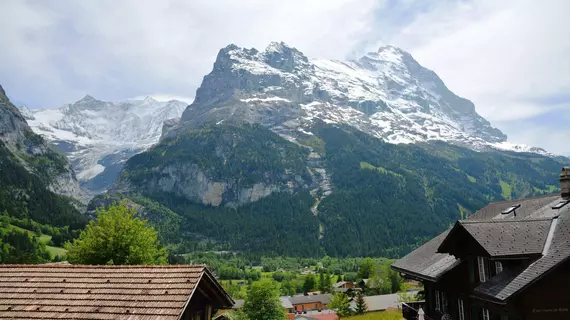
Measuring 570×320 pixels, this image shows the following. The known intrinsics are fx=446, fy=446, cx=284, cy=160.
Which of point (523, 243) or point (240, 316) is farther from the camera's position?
point (240, 316)

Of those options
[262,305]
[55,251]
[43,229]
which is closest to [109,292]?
[262,305]

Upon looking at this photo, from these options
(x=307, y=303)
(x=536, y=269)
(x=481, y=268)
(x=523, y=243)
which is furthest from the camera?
(x=307, y=303)

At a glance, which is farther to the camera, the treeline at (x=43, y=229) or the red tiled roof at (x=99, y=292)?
the treeline at (x=43, y=229)

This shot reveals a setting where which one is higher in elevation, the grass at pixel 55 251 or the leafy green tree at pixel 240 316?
the grass at pixel 55 251

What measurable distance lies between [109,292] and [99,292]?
1.26 ft

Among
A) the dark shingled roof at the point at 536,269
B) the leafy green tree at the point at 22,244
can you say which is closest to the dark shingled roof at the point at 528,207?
the dark shingled roof at the point at 536,269

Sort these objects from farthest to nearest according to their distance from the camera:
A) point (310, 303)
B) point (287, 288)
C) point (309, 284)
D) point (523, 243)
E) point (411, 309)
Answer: point (287, 288) < point (309, 284) < point (310, 303) < point (411, 309) < point (523, 243)

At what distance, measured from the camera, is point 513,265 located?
17.6 meters

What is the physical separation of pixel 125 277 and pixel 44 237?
170 meters

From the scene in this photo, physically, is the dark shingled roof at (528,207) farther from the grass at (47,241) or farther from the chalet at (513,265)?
the grass at (47,241)

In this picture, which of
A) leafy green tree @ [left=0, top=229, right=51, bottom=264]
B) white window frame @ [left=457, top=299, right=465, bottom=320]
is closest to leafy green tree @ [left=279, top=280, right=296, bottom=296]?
leafy green tree @ [left=0, top=229, right=51, bottom=264]

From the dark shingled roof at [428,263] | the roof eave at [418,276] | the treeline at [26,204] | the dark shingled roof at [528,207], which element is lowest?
the roof eave at [418,276]

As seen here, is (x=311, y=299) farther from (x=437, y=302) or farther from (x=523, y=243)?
(x=523, y=243)

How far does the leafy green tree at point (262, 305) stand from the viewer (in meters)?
79.4
